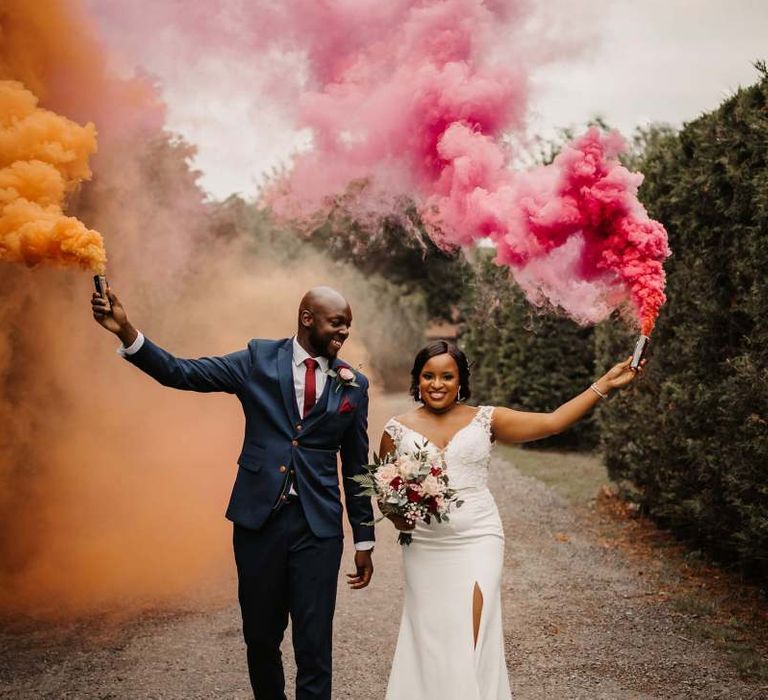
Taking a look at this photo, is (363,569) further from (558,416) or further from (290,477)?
(558,416)

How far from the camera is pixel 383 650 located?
621cm

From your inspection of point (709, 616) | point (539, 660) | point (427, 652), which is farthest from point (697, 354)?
point (427, 652)

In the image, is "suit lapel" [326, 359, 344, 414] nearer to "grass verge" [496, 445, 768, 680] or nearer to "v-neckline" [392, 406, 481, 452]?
"v-neckline" [392, 406, 481, 452]

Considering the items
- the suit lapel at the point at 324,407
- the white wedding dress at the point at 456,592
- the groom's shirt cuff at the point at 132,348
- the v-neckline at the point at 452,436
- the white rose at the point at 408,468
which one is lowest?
the white wedding dress at the point at 456,592

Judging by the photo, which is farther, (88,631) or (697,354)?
(697,354)

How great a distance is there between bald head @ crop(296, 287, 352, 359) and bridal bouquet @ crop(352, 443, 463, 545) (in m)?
0.68

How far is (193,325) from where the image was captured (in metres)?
9.64

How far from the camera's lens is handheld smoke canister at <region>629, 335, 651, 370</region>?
4.31m

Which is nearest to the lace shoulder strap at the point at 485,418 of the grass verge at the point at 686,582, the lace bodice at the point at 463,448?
the lace bodice at the point at 463,448

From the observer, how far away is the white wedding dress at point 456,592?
4238 mm

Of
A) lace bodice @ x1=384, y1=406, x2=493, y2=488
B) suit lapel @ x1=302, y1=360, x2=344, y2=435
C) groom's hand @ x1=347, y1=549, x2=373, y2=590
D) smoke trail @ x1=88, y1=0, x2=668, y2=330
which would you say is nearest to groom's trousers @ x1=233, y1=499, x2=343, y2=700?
groom's hand @ x1=347, y1=549, x2=373, y2=590

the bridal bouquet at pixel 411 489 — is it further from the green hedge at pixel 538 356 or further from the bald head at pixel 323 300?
the green hedge at pixel 538 356

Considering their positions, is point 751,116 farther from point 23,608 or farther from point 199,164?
point 23,608

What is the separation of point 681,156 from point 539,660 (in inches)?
213
